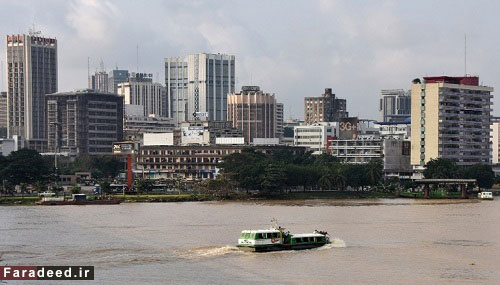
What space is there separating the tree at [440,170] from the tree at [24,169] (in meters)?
77.8

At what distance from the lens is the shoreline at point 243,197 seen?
15100cm

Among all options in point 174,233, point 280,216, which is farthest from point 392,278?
point 280,216

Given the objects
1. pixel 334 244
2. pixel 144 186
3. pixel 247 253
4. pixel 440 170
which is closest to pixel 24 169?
pixel 144 186

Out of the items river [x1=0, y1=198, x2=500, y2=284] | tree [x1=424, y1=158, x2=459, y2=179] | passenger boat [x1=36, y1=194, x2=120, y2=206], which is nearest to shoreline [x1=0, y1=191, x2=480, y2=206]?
passenger boat [x1=36, y1=194, x2=120, y2=206]

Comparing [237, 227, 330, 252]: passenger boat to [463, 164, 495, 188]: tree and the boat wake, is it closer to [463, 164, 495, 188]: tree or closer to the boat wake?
the boat wake

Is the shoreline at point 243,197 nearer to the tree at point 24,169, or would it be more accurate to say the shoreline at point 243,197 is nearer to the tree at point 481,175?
the tree at point 24,169

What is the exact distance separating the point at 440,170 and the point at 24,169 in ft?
272

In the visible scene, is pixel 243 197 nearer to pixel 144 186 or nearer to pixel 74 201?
pixel 144 186

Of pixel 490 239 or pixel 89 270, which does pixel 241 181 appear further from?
pixel 89 270

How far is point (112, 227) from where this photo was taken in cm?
9788

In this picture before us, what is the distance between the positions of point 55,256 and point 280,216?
154 feet

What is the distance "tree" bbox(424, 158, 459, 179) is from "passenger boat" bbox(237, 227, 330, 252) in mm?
112480

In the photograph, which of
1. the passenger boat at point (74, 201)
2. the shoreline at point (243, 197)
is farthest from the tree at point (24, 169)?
the passenger boat at point (74, 201)

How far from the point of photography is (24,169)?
169000mm
